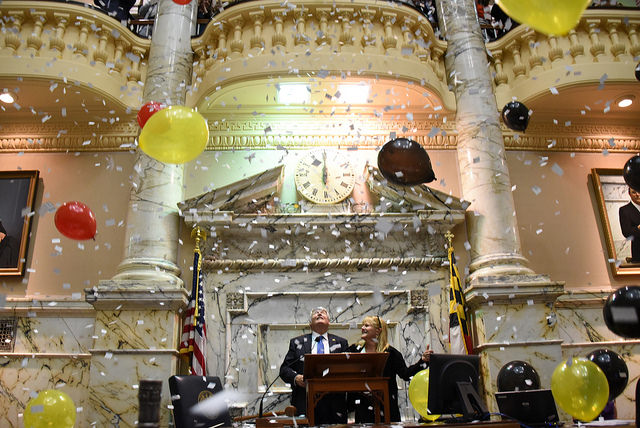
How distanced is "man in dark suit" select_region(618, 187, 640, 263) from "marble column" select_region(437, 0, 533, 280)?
173 centimetres

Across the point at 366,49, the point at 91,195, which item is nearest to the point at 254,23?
the point at 366,49

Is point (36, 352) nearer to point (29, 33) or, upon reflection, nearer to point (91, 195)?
point (91, 195)

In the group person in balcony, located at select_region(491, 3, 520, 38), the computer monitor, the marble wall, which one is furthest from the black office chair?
person in balcony, located at select_region(491, 3, 520, 38)

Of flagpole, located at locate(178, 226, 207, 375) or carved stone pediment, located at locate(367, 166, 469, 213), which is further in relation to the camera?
carved stone pediment, located at locate(367, 166, 469, 213)

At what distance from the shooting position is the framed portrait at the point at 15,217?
6.67 meters

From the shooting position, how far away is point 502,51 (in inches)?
298

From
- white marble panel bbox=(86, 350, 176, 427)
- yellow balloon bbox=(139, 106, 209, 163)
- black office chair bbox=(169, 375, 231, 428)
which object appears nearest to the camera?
black office chair bbox=(169, 375, 231, 428)

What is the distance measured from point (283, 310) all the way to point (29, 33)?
15.1ft

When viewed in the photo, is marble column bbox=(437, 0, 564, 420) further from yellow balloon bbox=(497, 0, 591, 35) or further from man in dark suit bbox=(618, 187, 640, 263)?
yellow balloon bbox=(497, 0, 591, 35)

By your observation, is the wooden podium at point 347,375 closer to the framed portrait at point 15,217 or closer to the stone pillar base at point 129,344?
the stone pillar base at point 129,344

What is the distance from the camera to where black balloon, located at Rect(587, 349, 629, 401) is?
4.42 meters

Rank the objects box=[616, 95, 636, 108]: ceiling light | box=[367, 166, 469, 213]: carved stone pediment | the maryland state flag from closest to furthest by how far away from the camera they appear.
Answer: the maryland state flag < box=[367, 166, 469, 213]: carved stone pediment < box=[616, 95, 636, 108]: ceiling light

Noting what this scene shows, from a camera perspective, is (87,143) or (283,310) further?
(87,143)

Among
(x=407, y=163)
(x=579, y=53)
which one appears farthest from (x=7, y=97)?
(x=579, y=53)
